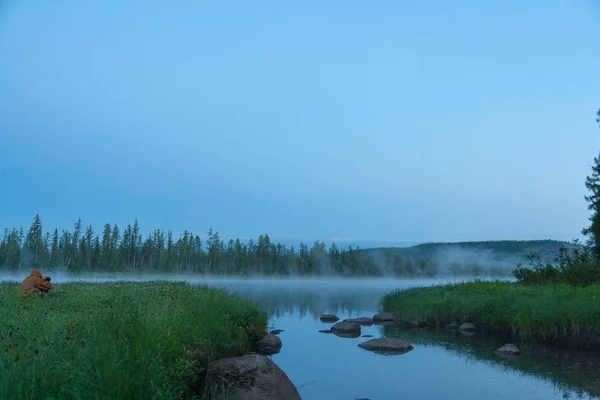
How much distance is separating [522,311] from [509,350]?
3.78 metres

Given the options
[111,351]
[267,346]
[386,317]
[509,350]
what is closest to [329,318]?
[386,317]

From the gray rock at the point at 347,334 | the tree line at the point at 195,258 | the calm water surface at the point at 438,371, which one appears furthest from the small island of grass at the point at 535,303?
the tree line at the point at 195,258

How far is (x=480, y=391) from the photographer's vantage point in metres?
16.0

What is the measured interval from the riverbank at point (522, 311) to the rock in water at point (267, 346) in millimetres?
11955

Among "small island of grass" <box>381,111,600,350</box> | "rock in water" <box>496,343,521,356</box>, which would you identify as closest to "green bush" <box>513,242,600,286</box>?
"small island of grass" <box>381,111,600,350</box>

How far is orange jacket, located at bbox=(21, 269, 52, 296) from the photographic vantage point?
→ 20.9 metres

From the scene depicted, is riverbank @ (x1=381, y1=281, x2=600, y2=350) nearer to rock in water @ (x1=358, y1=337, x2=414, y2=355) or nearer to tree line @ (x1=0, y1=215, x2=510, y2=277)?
rock in water @ (x1=358, y1=337, x2=414, y2=355)

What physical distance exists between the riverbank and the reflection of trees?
944mm

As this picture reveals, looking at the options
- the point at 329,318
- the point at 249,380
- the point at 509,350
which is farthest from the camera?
the point at 329,318

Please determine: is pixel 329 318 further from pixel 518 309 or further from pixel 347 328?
pixel 518 309

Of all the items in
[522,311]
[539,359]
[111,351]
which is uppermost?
[111,351]

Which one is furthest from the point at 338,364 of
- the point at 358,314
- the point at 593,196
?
the point at 593,196

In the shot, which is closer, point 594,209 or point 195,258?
point 594,209

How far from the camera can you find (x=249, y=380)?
40.5ft
